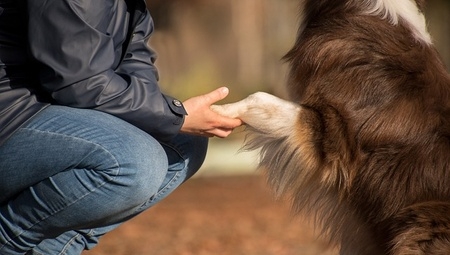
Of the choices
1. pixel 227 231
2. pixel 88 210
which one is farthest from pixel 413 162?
pixel 227 231

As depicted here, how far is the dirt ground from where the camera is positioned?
6758mm

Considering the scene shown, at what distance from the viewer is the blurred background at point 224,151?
23.1 feet

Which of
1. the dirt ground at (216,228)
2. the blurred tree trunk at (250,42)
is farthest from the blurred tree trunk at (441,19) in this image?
the dirt ground at (216,228)

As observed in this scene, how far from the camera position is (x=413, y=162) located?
148 inches

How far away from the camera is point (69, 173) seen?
3.37m

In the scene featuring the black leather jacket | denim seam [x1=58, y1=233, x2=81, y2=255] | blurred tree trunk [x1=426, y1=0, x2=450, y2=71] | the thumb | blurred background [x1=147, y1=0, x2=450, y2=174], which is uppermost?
the black leather jacket

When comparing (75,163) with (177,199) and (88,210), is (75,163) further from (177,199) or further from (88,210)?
(177,199)

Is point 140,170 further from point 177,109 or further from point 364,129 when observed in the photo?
point 364,129

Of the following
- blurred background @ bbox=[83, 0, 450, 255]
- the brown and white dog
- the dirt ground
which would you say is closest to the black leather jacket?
the brown and white dog

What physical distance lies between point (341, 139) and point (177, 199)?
20.2 ft

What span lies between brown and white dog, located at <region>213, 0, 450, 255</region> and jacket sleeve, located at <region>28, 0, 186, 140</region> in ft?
1.73

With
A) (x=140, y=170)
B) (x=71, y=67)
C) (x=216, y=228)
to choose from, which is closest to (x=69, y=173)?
(x=140, y=170)

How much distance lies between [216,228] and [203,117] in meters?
4.32

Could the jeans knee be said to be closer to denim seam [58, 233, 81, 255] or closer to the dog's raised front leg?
denim seam [58, 233, 81, 255]
